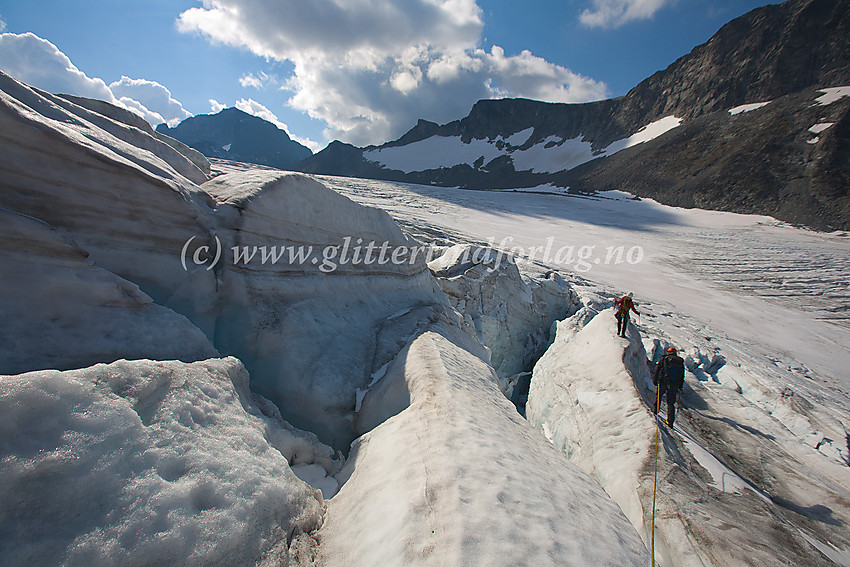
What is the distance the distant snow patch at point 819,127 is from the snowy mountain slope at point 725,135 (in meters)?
0.46

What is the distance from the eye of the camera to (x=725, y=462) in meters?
4.88

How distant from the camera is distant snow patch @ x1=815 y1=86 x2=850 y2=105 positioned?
3189cm

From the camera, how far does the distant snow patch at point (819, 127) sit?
29875 mm

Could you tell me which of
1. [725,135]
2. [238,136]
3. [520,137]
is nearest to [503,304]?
[725,135]

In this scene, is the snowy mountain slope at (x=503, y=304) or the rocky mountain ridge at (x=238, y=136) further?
the rocky mountain ridge at (x=238, y=136)

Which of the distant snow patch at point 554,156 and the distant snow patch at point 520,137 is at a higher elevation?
the distant snow patch at point 520,137

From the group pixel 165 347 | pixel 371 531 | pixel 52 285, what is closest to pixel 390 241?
pixel 165 347

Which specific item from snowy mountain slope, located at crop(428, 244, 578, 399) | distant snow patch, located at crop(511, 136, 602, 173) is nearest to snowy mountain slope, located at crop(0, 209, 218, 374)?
snowy mountain slope, located at crop(428, 244, 578, 399)

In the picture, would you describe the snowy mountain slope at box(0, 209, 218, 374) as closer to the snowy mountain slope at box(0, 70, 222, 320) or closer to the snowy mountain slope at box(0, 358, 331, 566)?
the snowy mountain slope at box(0, 70, 222, 320)

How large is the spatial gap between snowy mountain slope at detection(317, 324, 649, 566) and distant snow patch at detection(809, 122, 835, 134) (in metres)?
45.3

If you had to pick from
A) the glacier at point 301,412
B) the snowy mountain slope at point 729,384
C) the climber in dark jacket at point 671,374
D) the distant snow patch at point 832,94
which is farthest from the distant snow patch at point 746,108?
the climber in dark jacket at point 671,374

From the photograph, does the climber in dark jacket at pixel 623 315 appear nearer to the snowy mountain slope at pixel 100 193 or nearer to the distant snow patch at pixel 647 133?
the snowy mountain slope at pixel 100 193

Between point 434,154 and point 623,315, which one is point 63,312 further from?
point 434,154

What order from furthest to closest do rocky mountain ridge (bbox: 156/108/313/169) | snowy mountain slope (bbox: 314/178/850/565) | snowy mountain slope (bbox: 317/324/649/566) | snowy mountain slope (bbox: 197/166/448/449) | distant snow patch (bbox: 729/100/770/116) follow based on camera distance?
1. rocky mountain ridge (bbox: 156/108/313/169)
2. distant snow patch (bbox: 729/100/770/116)
3. snowy mountain slope (bbox: 197/166/448/449)
4. snowy mountain slope (bbox: 314/178/850/565)
5. snowy mountain slope (bbox: 317/324/649/566)
